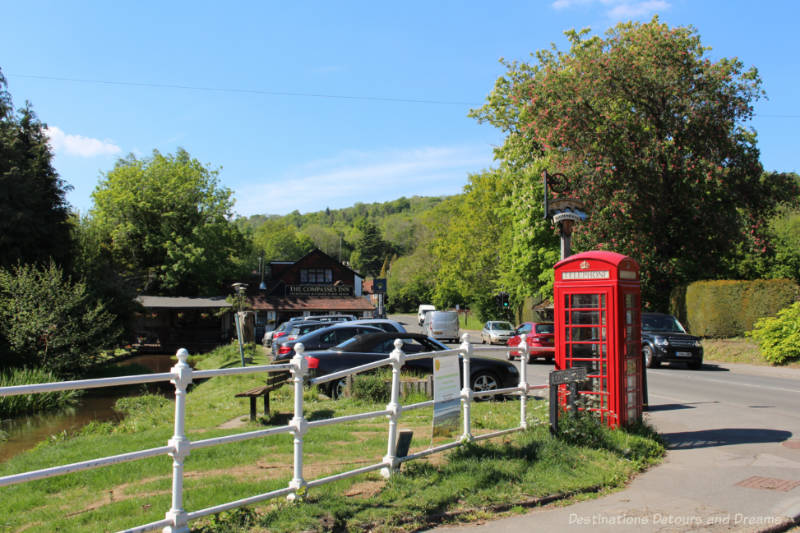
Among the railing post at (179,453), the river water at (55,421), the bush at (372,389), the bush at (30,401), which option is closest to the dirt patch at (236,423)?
the bush at (372,389)

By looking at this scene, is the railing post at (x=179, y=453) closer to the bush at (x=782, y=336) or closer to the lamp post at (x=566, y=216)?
the lamp post at (x=566, y=216)

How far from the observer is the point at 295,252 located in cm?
14262

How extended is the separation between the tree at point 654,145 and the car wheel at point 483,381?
16493 mm

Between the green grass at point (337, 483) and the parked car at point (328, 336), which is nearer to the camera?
the green grass at point (337, 483)

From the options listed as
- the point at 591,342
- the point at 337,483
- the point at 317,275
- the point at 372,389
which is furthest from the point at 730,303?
the point at 317,275

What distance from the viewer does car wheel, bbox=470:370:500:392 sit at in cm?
1271

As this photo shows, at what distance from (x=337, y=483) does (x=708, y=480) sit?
13.7 feet

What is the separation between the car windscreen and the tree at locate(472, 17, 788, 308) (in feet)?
18.5

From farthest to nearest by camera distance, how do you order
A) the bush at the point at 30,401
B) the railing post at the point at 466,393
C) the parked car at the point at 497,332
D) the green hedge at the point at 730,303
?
1. the parked car at the point at 497,332
2. the green hedge at the point at 730,303
3. the bush at the point at 30,401
4. the railing post at the point at 466,393

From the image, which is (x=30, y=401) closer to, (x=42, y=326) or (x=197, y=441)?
(x=42, y=326)

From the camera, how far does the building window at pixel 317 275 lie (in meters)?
63.6

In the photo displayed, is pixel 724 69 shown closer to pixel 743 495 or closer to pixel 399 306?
pixel 743 495

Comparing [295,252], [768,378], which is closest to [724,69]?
[768,378]

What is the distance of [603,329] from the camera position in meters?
8.80
